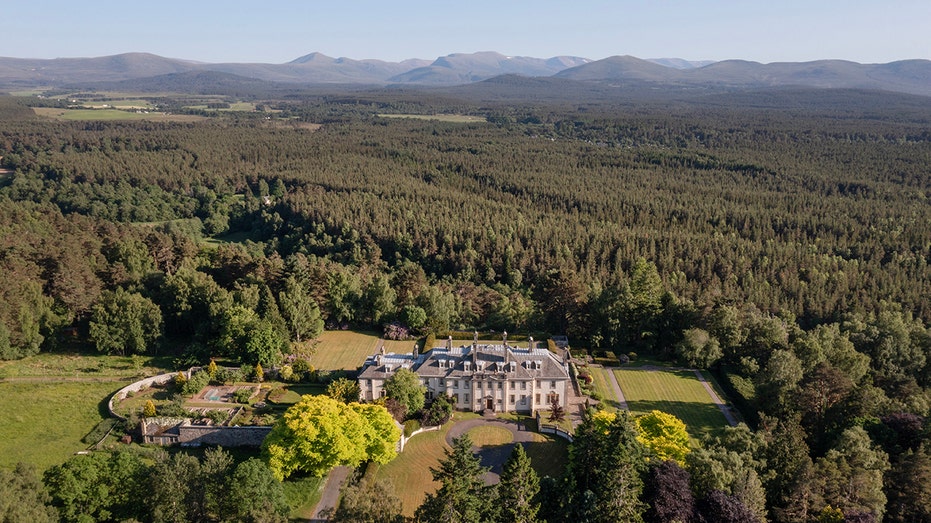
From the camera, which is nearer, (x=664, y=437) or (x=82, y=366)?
(x=664, y=437)

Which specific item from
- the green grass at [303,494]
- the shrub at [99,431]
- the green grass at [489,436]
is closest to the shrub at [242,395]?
the shrub at [99,431]

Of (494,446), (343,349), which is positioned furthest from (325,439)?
(343,349)

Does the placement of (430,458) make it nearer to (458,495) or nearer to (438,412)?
(438,412)

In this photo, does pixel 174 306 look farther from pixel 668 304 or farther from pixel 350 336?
pixel 668 304

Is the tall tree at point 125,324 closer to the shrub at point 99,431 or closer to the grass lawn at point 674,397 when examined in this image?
the shrub at point 99,431

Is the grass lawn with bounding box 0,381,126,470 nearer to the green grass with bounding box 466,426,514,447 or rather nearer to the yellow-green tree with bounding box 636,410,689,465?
the green grass with bounding box 466,426,514,447

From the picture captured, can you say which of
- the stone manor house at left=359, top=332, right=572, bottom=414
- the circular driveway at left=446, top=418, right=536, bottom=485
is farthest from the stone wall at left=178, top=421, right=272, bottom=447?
the circular driveway at left=446, top=418, right=536, bottom=485

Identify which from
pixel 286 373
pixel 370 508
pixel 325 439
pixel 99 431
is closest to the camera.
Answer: pixel 370 508
